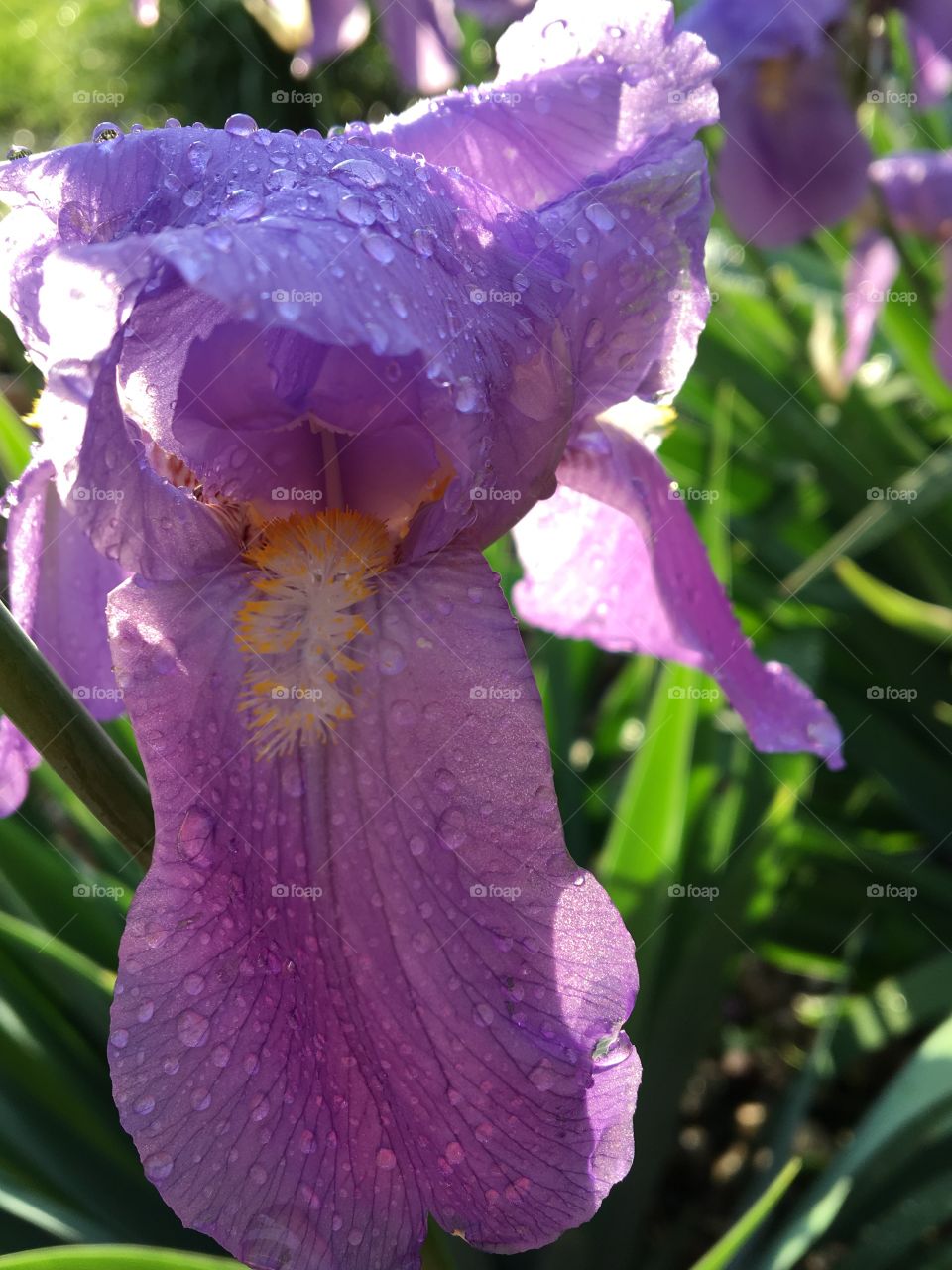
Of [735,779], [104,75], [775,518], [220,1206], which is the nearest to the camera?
[220,1206]

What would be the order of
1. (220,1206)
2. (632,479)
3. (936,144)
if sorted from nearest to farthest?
(220,1206)
(632,479)
(936,144)

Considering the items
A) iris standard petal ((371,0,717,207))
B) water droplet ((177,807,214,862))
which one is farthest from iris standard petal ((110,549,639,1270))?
iris standard petal ((371,0,717,207))

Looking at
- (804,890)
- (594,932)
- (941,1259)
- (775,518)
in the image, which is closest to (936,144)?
(775,518)

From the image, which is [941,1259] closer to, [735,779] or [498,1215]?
[735,779]

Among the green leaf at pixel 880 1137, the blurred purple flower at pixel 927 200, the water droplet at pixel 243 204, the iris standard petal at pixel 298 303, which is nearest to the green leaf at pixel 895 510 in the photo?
the blurred purple flower at pixel 927 200

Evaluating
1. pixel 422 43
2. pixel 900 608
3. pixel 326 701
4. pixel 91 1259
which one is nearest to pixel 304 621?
pixel 326 701

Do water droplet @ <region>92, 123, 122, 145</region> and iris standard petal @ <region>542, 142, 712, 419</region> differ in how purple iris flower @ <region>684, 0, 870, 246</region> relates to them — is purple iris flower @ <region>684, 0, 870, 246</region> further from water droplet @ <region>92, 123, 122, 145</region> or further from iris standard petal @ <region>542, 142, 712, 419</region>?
water droplet @ <region>92, 123, 122, 145</region>
